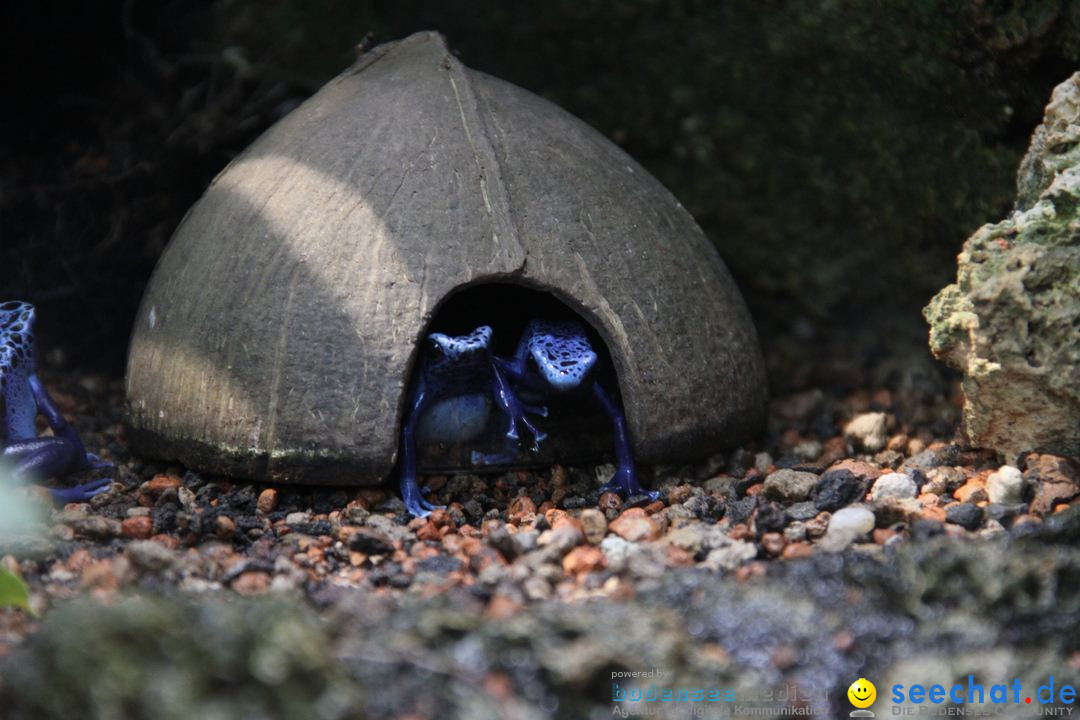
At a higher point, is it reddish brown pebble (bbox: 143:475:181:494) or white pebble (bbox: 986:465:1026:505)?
reddish brown pebble (bbox: 143:475:181:494)

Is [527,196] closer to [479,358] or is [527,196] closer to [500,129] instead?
[500,129]

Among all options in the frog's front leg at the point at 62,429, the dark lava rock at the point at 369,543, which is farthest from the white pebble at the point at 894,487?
the frog's front leg at the point at 62,429

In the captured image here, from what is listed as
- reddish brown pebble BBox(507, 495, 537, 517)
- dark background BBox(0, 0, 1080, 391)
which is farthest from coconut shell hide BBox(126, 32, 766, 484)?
dark background BBox(0, 0, 1080, 391)

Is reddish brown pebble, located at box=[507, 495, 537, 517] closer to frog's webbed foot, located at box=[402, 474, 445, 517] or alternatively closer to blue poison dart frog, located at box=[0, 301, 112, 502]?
frog's webbed foot, located at box=[402, 474, 445, 517]

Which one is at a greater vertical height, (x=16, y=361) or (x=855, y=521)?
(x=16, y=361)

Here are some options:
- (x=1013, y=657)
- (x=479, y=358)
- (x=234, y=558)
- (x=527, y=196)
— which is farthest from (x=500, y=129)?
(x=1013, y=657)

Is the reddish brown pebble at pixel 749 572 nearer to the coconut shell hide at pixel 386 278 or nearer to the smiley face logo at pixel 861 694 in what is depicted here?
the smiley face logo at pixel 861 694
